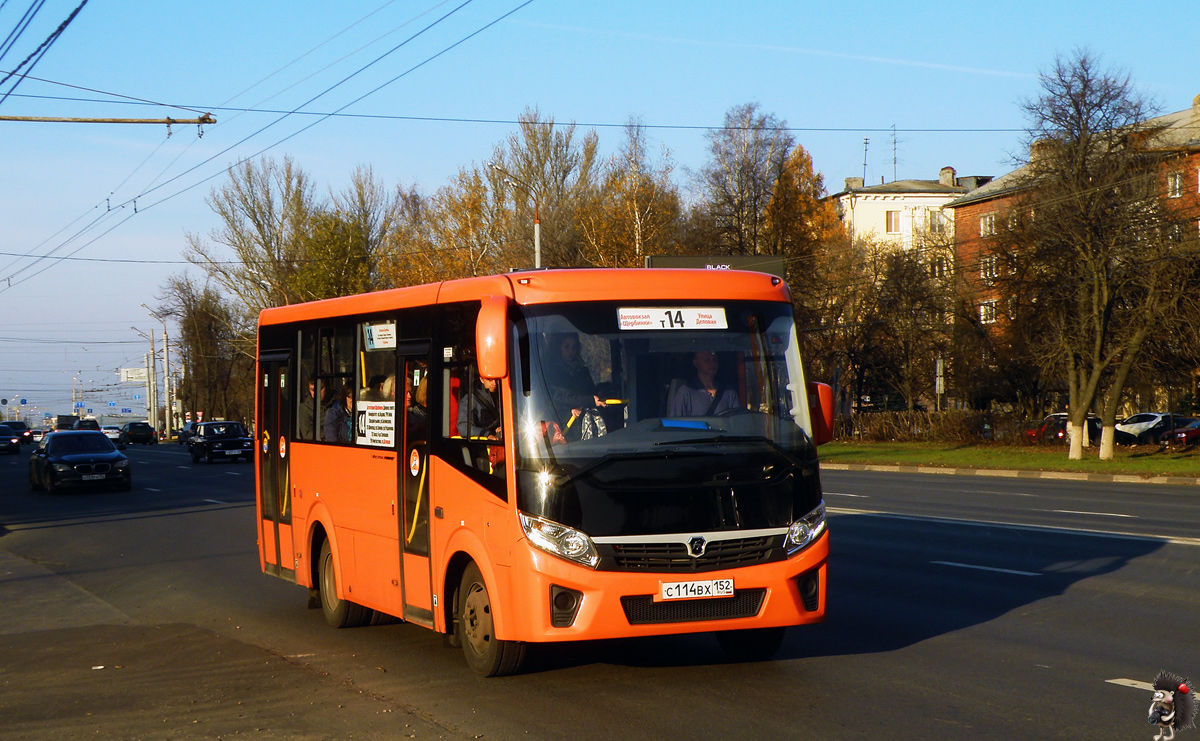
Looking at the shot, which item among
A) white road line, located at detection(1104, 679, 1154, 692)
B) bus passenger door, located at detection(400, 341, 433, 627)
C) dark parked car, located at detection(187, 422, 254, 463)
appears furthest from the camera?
dark parked car, located at detection(187, 422, 254, 463)

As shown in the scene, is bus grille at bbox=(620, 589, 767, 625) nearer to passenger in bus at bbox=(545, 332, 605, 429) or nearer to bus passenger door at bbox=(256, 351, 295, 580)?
passenger in bus at bbox=(545, 332, 605, 429)

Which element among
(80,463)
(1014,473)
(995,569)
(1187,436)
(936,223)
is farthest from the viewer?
(936,223)

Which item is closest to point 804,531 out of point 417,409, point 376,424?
point 417,409

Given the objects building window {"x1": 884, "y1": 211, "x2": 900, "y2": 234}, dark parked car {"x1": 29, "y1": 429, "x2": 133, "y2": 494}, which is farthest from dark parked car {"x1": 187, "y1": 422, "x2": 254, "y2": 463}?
building window {"x1": 884, "y1": 211, "x2": 900, "y2": 234}

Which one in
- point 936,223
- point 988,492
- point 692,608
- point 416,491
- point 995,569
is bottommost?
point 988,492

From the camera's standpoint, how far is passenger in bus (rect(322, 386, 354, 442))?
9.36 m

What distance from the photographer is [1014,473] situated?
106 ft

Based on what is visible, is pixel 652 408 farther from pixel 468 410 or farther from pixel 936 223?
pixel 936 223

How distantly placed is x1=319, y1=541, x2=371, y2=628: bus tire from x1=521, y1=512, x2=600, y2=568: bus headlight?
10.5 feet

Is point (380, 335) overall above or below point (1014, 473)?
above

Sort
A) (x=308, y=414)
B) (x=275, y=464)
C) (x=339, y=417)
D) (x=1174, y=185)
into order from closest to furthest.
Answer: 1. (x=339, y=417)
2. (x=308, y=414)
3. (x=275, y=464)
4. (x=1174, y=185)

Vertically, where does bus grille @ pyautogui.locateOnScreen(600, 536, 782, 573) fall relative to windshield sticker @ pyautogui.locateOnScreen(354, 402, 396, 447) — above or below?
below

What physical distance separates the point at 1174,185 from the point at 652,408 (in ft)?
117

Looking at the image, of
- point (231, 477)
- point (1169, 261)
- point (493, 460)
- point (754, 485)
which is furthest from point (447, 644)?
point (1169, 261)
